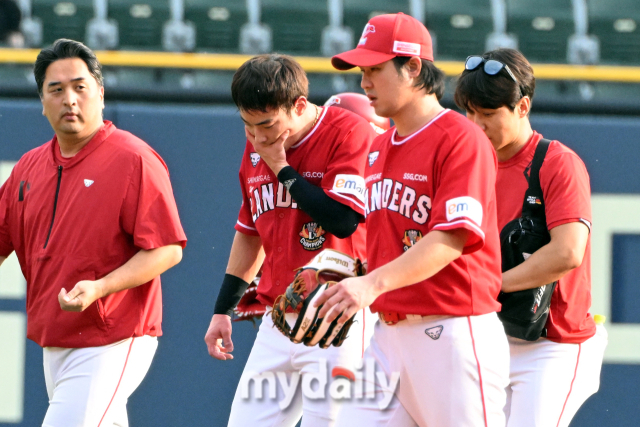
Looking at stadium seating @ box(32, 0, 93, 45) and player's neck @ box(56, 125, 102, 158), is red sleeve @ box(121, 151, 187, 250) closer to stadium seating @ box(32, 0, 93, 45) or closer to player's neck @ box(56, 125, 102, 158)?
player's neck @ box(56, 125, 102, 158)

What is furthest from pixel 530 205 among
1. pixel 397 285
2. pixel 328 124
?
pixel 397 285

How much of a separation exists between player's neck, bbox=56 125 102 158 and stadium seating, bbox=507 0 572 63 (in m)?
4.95

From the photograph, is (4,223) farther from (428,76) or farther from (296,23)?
(296,23)

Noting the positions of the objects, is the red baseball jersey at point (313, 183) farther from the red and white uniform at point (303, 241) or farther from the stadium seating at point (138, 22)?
the stadium seating at point (138, 22)

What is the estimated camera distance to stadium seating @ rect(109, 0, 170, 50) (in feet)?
23.1

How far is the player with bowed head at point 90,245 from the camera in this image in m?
2.91

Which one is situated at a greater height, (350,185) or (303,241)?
(350,185)

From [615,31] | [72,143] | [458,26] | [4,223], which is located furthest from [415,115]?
[615,31]

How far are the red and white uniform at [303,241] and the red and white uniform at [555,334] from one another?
0.54 m

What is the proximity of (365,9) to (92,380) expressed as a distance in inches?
205

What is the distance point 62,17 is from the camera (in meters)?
7.06

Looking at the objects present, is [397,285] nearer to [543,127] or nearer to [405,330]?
[405,330]

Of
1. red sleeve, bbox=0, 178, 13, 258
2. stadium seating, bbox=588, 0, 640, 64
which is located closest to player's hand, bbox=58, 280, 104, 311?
red sleeve, bbox=0, 178, 13, 258

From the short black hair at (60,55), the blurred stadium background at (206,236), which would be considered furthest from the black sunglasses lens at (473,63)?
the blurred stadium background at (206,236)
